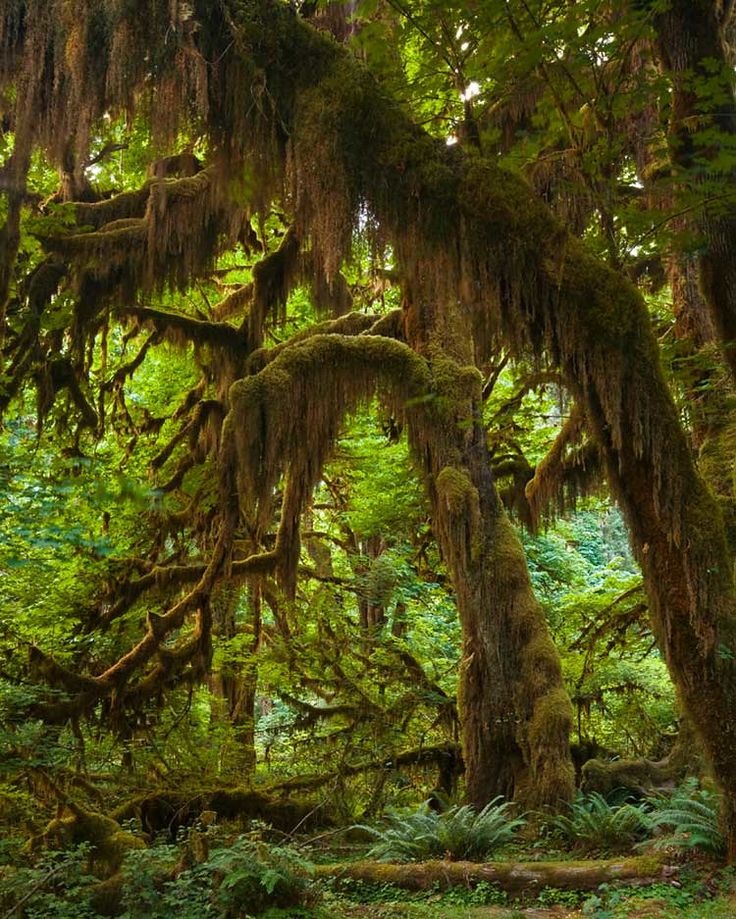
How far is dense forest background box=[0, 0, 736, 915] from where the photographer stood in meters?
5.33

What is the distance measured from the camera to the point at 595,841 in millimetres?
7535

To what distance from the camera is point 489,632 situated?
9.18 m

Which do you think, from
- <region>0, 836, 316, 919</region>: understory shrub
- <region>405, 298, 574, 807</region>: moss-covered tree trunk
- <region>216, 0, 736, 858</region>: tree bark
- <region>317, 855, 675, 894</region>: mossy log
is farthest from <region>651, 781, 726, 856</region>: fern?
<region>0, 836, 316, 919</region>: understory shrub

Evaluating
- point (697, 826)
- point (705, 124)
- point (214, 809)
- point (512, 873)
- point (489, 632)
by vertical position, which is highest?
point (705, 124)

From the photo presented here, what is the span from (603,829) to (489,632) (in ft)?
7.72

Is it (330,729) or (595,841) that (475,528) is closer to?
(595,841)

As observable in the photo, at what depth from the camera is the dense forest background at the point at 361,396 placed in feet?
17.5

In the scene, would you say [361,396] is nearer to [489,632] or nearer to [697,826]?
[489,632]

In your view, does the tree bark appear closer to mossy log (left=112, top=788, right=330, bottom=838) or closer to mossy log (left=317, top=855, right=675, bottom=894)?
mossy log (left=317, top=855, right=675, bottom=894)

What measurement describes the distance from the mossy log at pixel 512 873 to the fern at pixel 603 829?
1103 mm

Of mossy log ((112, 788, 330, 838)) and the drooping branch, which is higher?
the drooping branch

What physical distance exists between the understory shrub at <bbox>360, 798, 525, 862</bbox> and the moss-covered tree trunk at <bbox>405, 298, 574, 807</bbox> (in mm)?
923

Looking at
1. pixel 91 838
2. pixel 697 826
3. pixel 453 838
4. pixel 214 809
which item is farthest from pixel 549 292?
pixel 214 809

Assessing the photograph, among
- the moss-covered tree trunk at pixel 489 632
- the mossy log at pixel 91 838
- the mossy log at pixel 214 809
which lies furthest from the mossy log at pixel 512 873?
the mossy log at pixel 214 809
